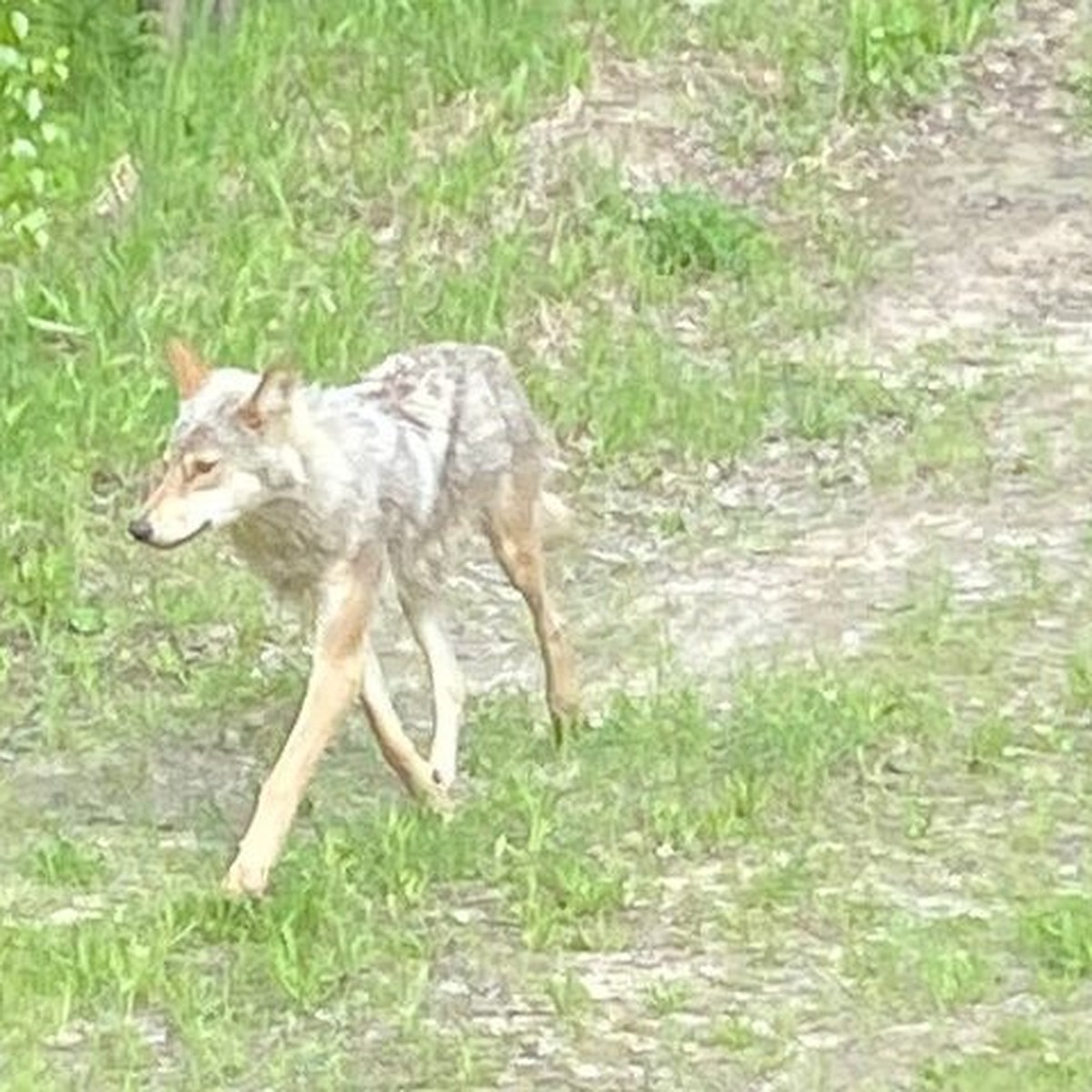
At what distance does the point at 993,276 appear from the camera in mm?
12008

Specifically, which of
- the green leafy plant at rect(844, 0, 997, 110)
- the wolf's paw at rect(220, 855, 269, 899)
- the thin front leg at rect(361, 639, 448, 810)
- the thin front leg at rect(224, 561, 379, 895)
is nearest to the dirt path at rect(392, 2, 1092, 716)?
the green leafy plant at rect(844, 0, 997, 110)

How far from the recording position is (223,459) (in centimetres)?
721

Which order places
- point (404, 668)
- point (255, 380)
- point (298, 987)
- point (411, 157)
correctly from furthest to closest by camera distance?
point (411, 157), point (404, 668), point (255, 380), point (298, 987)

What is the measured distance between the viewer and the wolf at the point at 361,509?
721 centimetres

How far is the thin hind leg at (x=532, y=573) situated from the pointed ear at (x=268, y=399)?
1025mm

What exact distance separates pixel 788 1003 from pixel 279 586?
1825 millimetres

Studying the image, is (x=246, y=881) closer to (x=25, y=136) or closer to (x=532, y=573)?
(x=532, y=573)

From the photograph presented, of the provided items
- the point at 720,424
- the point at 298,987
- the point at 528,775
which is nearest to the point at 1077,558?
the point at 720,424

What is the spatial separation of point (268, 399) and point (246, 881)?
3.72 feet

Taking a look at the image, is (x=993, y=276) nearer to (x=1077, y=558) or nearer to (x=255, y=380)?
(x=1077, y=558)

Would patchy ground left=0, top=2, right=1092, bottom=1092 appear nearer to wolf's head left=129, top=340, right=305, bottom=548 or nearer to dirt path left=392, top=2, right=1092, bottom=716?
dirt path left=392, top=2, right=1092, bottom=716

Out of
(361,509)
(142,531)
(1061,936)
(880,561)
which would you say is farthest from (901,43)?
(1061,936)

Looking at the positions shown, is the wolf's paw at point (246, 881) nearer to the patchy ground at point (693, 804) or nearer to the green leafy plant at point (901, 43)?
the patchy ground at point (693, 804)

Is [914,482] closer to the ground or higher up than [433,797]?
closer to the ground
